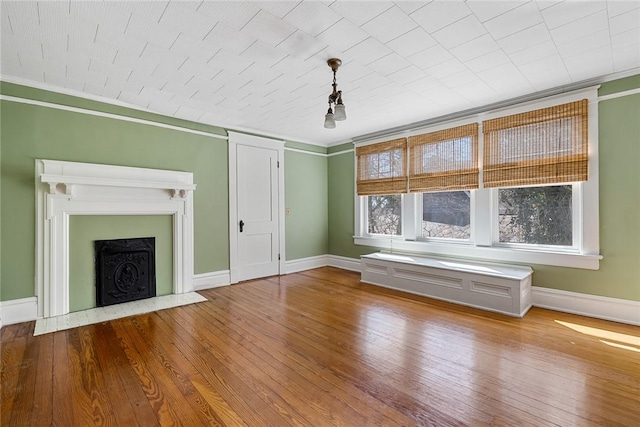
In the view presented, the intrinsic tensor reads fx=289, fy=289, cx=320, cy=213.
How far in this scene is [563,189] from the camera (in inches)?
132

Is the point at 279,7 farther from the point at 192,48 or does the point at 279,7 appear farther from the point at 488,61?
the point at 488,61

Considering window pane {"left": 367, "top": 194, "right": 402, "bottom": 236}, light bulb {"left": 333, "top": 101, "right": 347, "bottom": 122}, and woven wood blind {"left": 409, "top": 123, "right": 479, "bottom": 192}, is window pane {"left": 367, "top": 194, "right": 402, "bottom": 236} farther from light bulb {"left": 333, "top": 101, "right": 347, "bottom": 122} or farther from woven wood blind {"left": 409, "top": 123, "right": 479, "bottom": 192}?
light bulb {"left": 333, "top": 101, "right": 347, "bottom": 122}

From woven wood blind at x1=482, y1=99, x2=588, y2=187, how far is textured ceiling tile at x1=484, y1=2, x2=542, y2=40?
1.63m

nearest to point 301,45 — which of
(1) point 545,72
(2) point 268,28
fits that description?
(2) point 268,28

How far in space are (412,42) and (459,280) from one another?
8.94 feet

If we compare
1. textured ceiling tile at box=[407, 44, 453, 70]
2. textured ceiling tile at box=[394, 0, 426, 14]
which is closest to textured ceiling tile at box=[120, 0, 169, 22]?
textured ceiling tile at box=[394, 0, 426, 14]

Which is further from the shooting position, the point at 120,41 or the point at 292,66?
the point at 292,66

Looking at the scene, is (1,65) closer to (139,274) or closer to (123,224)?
(123,224)

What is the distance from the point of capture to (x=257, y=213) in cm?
496

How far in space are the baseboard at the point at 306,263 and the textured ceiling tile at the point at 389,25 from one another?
405 centimetres

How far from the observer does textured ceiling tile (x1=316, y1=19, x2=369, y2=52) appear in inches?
84.0

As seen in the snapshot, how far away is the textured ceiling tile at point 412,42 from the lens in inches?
87.7

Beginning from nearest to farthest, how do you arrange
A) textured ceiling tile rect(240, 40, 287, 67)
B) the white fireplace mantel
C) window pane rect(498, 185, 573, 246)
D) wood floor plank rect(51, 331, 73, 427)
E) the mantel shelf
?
1. wood floor plank rect(51, 331, 73, 427)
2. textured ceiling tile rect(240, 40, 287, 67)
3. the mantel shelf
4. the white fireplace mantel
5. window pane rect(498, 185, 573, 246)

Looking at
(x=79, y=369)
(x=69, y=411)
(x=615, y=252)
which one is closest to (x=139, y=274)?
(x=79, y=369)
